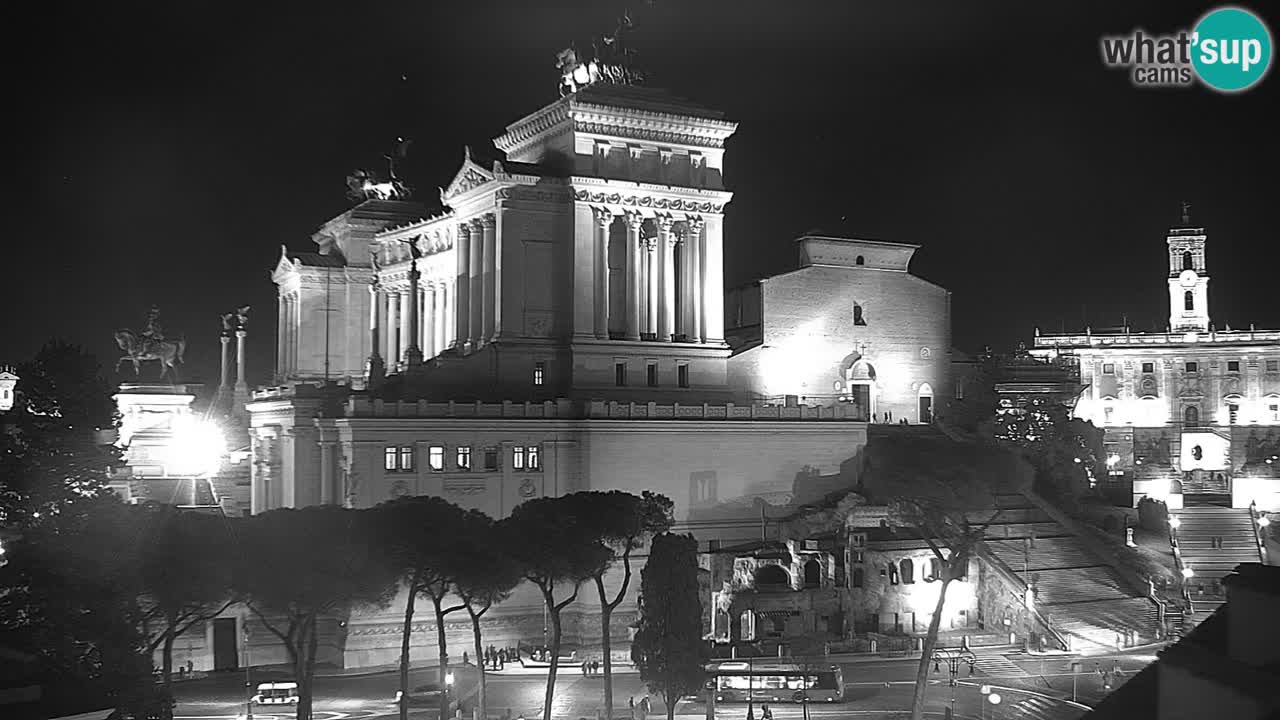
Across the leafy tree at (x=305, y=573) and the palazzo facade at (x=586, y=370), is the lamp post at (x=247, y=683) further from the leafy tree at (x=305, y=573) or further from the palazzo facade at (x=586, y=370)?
the leafy tree at (x=305, y=573)

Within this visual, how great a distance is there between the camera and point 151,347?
239 ft

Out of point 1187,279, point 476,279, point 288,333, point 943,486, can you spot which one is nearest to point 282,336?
Result: point 288,333

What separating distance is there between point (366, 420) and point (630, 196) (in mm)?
22155

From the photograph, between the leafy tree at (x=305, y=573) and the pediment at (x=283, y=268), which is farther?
the pediment at (x=283, y=268)

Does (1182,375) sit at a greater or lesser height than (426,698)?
greater

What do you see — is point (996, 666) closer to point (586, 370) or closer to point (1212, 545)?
point (1212, 545)

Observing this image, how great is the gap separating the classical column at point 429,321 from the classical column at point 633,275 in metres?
18.1

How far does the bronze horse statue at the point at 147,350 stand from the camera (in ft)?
238

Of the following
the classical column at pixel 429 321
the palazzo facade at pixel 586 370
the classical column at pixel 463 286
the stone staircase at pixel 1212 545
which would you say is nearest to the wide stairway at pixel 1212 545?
the stone staircase at pixel 1212 545

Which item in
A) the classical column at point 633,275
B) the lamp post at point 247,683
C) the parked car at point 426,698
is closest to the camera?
the lamp post at point 247,683

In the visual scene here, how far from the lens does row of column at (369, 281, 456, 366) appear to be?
86188mm

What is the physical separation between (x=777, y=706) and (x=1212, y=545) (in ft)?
130

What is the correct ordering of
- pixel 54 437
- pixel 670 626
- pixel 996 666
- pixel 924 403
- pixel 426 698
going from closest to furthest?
pixel 670 626 < pixel 54 437 < pixel 426 698 < pixel 996 666 < pixel 924 403

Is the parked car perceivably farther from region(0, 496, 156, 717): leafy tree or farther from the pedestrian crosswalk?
the pedestrian crosswalk
